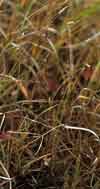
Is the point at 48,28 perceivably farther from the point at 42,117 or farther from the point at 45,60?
the point at 42,117

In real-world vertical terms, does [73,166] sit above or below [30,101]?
below

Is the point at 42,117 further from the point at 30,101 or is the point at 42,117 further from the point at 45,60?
the point at 45,60

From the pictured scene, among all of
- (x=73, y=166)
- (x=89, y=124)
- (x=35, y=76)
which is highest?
(x=35, y=76)

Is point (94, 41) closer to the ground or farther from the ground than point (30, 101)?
farther from the ground

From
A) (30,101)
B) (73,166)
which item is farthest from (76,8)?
(73,166)

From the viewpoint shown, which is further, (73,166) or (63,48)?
(63,48)

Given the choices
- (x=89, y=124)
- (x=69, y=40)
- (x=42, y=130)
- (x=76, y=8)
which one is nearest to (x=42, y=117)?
(x=42, y=130)
